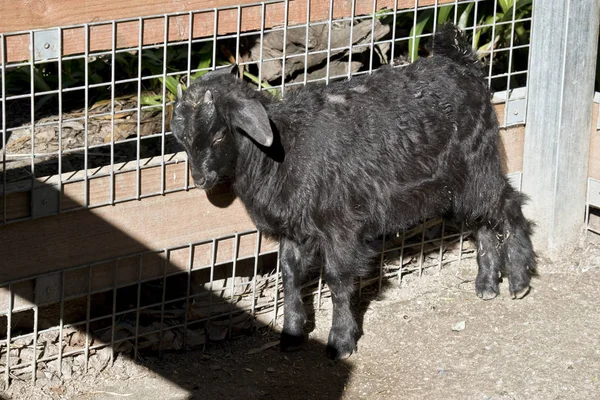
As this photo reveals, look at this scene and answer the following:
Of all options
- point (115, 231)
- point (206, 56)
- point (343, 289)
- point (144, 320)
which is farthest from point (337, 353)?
point (206, 56)

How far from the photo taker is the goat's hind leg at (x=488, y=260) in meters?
6.16

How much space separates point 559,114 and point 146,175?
257 centimetres

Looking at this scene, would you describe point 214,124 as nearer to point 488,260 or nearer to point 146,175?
point 146,175

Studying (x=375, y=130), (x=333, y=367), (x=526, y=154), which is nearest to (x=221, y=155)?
(x=375, y=130)

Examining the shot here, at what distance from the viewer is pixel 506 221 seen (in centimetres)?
609

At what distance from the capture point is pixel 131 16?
4.77 meters

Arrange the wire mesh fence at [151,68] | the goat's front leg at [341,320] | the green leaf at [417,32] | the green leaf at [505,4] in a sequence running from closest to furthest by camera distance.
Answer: the wire mesh fence at [151,68] < the goat's front leg at [341,320] < the green leaf at [417,32] < the green leaf at [505,4]

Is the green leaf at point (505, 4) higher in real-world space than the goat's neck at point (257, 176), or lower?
higher

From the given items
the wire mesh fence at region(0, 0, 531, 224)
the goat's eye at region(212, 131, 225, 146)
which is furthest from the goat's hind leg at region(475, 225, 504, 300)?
the goat's eye at region(212, 131, 225, 146)

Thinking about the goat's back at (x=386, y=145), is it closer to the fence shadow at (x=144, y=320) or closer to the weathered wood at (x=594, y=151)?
the fence shadow at (x=144, y=320)

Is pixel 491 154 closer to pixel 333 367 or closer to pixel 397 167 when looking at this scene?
pixel 397 167

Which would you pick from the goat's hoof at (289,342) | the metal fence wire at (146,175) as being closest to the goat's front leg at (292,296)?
the goat's hoof at (289,342)

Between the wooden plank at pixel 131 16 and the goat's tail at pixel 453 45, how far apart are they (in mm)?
577

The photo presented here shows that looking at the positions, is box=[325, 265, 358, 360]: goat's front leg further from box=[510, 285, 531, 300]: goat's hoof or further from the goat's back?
box=[510, 285, 531, 300]: goat's hoof
